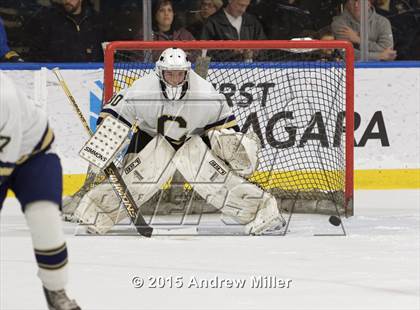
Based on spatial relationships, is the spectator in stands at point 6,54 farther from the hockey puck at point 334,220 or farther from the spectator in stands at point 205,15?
the hockey puck at point 334,220

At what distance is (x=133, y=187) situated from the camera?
6.49m

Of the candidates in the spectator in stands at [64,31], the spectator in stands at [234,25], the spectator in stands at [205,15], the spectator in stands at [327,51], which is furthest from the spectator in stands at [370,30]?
the spectator in stands at [64,31]

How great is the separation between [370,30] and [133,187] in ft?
7.90

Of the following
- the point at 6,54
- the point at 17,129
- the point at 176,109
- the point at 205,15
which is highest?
the point at 17,129

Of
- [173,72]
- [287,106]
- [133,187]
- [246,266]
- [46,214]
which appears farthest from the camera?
[287,106]

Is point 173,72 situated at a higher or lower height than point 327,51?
higher

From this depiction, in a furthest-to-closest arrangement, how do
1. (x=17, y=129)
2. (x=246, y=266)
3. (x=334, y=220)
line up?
(x=334, y=220) → (x=246, y=266) → (x=17, y=129)

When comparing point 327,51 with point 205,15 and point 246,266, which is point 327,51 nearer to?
point 205,15

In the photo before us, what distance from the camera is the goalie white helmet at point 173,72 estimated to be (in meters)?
6.33

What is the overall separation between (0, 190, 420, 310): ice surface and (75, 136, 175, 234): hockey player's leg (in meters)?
0.12

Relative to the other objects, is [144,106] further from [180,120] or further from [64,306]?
[64,306]

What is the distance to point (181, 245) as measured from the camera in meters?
6.06

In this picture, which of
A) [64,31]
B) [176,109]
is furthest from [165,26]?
[176,109]

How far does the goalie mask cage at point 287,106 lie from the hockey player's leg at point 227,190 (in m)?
0.85
